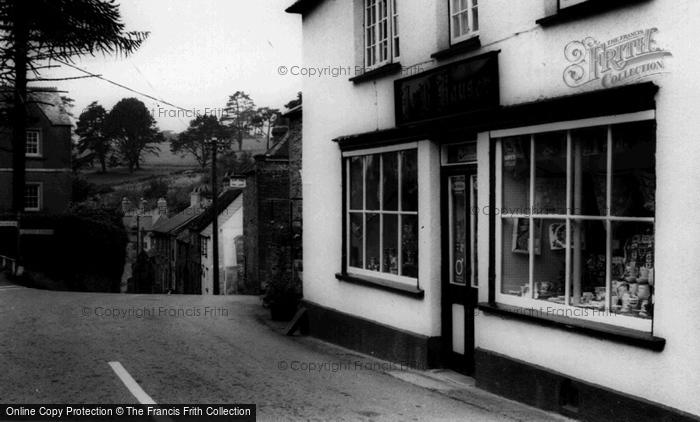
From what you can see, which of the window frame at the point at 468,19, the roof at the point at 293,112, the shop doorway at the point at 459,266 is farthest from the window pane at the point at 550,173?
the roof at the point at 293,112

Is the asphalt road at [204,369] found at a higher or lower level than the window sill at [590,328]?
lower

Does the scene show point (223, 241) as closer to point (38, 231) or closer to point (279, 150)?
point (38, 231)

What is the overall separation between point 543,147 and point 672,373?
2.47 meters

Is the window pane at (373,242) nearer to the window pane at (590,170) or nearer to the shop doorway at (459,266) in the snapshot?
the shop doorway at (459,266)

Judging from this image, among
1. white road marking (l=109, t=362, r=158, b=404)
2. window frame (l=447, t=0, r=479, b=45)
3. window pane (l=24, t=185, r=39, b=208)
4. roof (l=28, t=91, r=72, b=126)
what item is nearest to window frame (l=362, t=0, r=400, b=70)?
window frame (l=447, t=0, r=479, b=45)

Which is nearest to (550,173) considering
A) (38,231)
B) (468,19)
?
(468,19)

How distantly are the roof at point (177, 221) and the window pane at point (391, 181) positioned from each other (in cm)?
3563

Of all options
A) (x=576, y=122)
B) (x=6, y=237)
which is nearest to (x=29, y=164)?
(x=6, y=237)

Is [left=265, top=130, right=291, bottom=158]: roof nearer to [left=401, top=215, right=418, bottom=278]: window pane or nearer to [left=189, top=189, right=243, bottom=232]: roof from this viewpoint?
[left=189, top=189, right=243, bottom=232]: roof

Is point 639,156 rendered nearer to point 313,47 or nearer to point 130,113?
point 313,47

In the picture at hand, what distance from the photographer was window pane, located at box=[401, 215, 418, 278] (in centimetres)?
930

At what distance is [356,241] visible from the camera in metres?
10.7

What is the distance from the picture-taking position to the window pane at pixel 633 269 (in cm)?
597

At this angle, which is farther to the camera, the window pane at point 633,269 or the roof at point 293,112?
the roof at point 293,112
